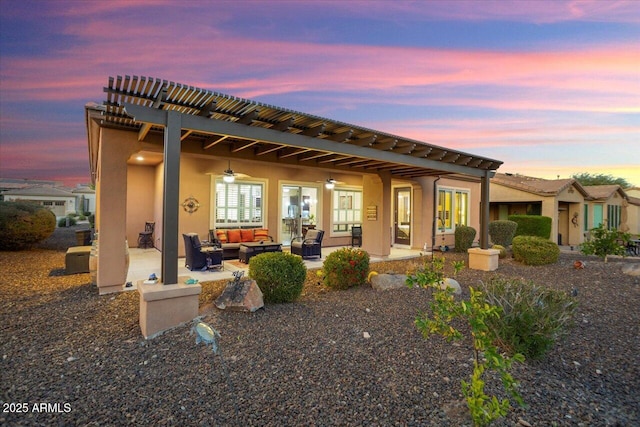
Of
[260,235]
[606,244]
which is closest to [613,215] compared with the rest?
[606,244]

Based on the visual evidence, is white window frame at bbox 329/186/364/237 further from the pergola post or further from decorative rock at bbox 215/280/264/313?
the pergola post

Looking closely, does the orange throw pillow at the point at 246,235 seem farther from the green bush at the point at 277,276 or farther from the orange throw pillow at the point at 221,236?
the green bush at the point at 277,276

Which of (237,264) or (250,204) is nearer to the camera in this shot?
(237,264)

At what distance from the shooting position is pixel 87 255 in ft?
24.9

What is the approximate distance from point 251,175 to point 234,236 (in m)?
2.16

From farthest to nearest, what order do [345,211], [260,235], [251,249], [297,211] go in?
1. [345,211]
2. [297,211]
3. [260,235]
4. [251,249]

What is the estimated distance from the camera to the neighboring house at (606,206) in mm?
19133

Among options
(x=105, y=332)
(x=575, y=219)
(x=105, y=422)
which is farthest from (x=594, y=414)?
(x=575, y=219)

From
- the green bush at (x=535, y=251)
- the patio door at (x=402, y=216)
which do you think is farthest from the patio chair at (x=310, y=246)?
the green bush at (x=535, y=251)

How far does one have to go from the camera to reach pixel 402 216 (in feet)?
43.9

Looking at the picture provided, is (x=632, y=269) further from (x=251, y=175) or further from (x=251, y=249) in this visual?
(x=251, y=175)

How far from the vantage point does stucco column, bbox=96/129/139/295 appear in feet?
18.5

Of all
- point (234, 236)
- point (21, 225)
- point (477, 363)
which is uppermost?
point (21, 225)

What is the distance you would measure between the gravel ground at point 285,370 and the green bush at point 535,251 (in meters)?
4.06
